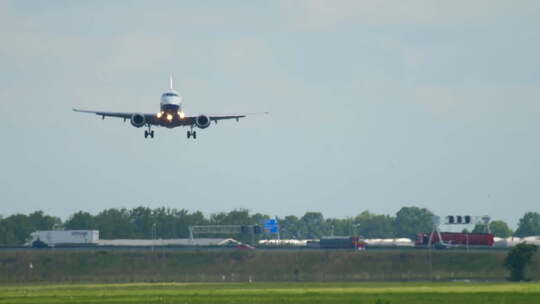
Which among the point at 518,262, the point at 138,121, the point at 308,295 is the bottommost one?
the point at 308,295

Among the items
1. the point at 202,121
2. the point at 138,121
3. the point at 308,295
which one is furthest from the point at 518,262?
the point at 138,121

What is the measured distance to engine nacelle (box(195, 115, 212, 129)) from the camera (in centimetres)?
16312

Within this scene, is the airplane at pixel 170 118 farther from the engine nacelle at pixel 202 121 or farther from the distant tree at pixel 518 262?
the distant tree at pixel 518 262

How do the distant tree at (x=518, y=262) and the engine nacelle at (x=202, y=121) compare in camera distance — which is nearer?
the engine nacelle at (x=202, y=121)

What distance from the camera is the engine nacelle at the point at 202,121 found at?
535 feet

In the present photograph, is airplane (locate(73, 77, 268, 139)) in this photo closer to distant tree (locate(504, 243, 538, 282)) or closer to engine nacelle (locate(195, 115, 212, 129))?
engine nacelle (locate(195, 115, 212, 129))

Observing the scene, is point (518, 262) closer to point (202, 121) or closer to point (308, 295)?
point (202, 121)

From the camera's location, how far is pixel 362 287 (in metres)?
149

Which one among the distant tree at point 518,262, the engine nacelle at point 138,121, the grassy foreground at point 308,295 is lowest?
the grassy foreground at point 308,295

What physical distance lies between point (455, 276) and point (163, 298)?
3104 inches

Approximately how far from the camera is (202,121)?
163500mm

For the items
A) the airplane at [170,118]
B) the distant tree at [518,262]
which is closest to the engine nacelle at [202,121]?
the airplane at [170,118]

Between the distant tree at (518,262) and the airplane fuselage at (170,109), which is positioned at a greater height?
the airplane fuselage at (170,109)

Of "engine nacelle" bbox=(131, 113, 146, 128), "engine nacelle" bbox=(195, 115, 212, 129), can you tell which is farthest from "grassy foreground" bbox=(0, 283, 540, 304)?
"engine nacelle" bbox=(195, 115, 212, 129)
